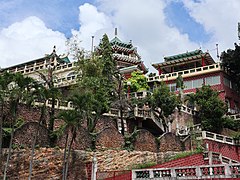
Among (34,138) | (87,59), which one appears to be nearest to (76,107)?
(34,138)

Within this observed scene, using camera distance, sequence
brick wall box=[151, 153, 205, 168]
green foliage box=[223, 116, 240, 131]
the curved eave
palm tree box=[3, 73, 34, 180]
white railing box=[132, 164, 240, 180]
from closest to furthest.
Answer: white railing box=[132, 164, 240, 180] < palm tree box=[3, 73, 34, 180] < brick wall box=[151, 153, 205, 168] < green foliage box=[223, 116, 240, 131] < the curved eave

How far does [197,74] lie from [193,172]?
2365cm

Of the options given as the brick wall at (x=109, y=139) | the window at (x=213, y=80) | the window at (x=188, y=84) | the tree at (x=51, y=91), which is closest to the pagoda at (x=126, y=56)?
the window at (x=188, y=84)

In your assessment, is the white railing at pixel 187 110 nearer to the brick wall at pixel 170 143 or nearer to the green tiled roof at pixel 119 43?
the brick wall at pixel 170 143

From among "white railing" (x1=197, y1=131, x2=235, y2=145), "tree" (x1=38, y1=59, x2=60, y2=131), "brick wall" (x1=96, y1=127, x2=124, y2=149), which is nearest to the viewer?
"tree" (x1=38, y1=59, x2=60, y2=131)

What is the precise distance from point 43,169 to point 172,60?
90.2ft

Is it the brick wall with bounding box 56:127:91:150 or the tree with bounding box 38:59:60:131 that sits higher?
the tree with bounding box 38:59:60:131

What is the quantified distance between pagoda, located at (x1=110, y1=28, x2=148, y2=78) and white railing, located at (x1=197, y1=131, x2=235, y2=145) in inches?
621

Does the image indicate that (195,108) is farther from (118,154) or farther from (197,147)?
(118,154)

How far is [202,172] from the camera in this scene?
15.5 metres

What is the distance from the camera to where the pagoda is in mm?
43031

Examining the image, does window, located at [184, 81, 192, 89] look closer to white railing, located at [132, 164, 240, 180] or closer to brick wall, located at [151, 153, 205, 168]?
brick wall, located at [151, 153, 205, 168]

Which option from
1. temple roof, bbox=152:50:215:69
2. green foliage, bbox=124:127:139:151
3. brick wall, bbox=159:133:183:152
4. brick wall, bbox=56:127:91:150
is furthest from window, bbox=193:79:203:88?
brick wall, bbox=56:127:91:150

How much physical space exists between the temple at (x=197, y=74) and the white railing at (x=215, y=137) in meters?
7.79
